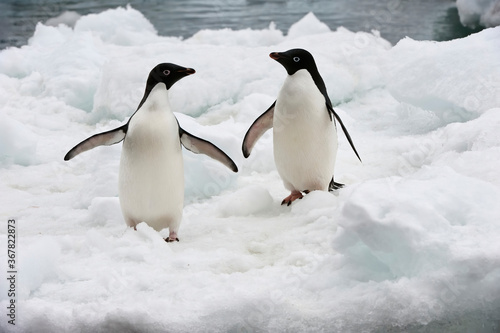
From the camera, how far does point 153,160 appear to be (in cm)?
273

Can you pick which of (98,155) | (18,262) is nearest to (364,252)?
(18,262)

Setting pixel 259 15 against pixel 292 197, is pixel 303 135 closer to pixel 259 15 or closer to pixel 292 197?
pixel 292 197

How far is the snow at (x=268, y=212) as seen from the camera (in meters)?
1.96

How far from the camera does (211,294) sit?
204 cm

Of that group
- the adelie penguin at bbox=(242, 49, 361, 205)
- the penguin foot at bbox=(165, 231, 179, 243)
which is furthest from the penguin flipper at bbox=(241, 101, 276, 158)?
the penguin foot at bbox=(165, 231, 179, 243)

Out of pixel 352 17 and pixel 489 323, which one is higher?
pixel 489 323

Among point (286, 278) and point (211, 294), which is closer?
point (211, 294)

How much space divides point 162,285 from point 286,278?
0.38 meters

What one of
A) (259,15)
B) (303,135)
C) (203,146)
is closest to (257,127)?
(303,135)

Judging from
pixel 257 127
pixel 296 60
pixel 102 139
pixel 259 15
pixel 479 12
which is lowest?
pixel 259 15

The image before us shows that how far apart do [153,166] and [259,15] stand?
10.5 meters

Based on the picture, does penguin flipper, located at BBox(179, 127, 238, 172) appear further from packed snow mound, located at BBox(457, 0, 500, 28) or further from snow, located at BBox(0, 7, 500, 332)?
packed snow mound, located at BBox(457, 0, 500, 28)

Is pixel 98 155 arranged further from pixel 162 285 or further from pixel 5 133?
pixel 162 285

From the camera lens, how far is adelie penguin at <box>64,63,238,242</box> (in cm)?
272
